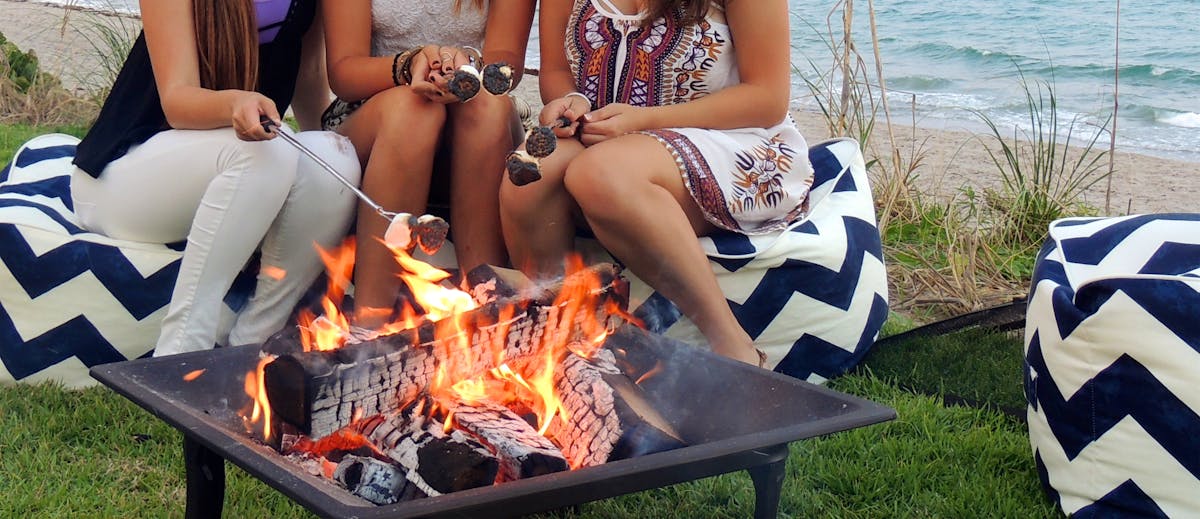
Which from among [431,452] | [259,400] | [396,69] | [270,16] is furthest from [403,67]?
[431,452]

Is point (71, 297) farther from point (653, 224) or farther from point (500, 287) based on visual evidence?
point (653, 224)

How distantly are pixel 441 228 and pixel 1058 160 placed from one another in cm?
455

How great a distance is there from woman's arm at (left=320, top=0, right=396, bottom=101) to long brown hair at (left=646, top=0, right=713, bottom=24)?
651 mm

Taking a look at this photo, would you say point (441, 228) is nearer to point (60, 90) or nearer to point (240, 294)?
point (240, 294)

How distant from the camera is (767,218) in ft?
9.45

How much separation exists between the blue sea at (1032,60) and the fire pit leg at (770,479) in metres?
5.61

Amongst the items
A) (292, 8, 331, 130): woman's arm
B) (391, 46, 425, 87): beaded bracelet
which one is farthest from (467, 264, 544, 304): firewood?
(292, 8, 331, 130): woman's arm

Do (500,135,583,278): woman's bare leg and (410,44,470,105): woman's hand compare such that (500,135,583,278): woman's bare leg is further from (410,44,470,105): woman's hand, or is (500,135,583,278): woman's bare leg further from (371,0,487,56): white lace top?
(371,0,487,56): white lace top

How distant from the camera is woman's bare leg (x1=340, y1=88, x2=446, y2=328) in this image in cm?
268

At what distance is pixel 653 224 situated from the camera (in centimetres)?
259

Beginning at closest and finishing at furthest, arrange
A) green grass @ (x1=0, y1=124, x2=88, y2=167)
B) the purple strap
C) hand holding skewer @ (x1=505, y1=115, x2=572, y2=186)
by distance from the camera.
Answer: hand holding skewer @ (x1=505, y1=115, x2=572, y2=186) < the purple strap < green grass @ (x1=0, y1=124, x2=88, y2=167)

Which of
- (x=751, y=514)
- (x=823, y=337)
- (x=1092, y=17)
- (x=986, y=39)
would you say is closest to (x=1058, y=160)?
(x=823, y=337)

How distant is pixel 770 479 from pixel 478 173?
1.26 m

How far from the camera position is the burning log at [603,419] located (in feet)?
5.99
